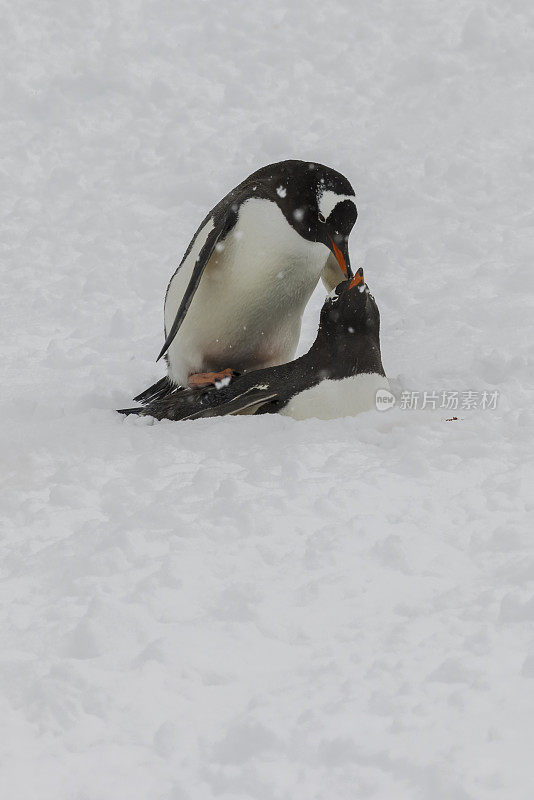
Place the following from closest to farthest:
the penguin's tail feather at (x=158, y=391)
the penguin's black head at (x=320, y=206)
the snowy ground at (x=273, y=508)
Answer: the snowy ground at (x=273, y=508) → the penguin's black head at (x=320, y=206) → the penguin's tail feather at (x=158, y=391)

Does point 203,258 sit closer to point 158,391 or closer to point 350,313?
point 350,313

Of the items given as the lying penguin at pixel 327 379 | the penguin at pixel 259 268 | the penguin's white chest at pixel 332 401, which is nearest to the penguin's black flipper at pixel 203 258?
the penguin at pixel 259 268

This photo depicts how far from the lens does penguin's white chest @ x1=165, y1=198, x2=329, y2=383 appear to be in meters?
3.36

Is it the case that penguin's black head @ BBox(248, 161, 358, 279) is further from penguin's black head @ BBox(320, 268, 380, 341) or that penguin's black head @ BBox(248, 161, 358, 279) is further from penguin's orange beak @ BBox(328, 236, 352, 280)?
penguin's black head @ BBox(320, 268, 380, 341)

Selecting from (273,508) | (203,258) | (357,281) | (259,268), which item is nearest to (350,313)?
(357,281)

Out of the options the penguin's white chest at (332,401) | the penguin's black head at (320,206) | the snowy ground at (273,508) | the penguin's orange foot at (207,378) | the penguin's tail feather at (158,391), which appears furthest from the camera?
the penguin's tail feather at (158,391)

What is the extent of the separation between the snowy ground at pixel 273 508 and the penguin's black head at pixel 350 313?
294 millimetres

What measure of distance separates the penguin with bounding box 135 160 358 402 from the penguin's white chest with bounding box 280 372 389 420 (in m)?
0.49

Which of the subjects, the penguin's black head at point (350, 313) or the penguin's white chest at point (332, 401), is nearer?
the penguin's white chest at point (332, 401)

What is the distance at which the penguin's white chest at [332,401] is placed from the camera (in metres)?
2.99

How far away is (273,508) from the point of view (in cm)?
235

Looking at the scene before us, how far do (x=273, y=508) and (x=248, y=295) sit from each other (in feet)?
4.12

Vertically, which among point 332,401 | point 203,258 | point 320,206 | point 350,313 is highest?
point 320,206

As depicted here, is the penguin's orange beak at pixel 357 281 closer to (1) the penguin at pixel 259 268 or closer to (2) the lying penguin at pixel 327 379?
(2) the lying penguin at pixel 327 379
